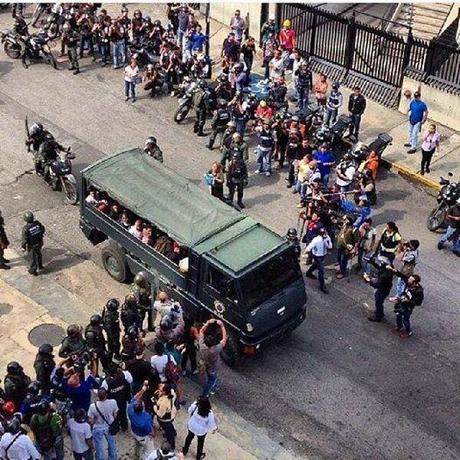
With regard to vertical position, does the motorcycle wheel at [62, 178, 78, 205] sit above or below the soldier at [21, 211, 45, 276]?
below

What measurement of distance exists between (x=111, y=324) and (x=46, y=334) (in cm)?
233

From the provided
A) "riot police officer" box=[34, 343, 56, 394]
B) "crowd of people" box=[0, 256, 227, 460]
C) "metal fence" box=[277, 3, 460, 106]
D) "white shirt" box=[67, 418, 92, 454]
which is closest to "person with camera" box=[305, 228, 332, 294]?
"crowd of people" box=[0, 256, 227, 460]

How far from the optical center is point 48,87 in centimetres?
2609

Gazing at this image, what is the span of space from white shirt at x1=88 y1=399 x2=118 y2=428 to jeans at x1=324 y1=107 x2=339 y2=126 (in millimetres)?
12549

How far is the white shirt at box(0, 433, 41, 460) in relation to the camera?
12.4 meters

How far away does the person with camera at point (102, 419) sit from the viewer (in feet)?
43.4

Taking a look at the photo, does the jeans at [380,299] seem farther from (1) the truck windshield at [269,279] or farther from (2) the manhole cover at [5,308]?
(2) the manhole cover at [5,308]

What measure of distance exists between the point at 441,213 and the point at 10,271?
381 inches

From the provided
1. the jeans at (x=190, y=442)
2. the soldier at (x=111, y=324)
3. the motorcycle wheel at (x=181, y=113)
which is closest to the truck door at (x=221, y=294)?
the soldier at (x=111, y=324)

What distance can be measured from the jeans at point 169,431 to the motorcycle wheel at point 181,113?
11805mm

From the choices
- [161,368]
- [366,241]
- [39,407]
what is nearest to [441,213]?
[366,241]

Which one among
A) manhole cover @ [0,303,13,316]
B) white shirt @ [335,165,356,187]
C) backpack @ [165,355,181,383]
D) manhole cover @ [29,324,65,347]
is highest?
backpack @ [165,355,181,383]

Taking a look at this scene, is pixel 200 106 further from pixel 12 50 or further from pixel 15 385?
pixel 15 385

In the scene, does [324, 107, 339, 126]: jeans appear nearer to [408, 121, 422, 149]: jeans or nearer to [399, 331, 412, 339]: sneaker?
[408, 121, 422, 149]: jeans
